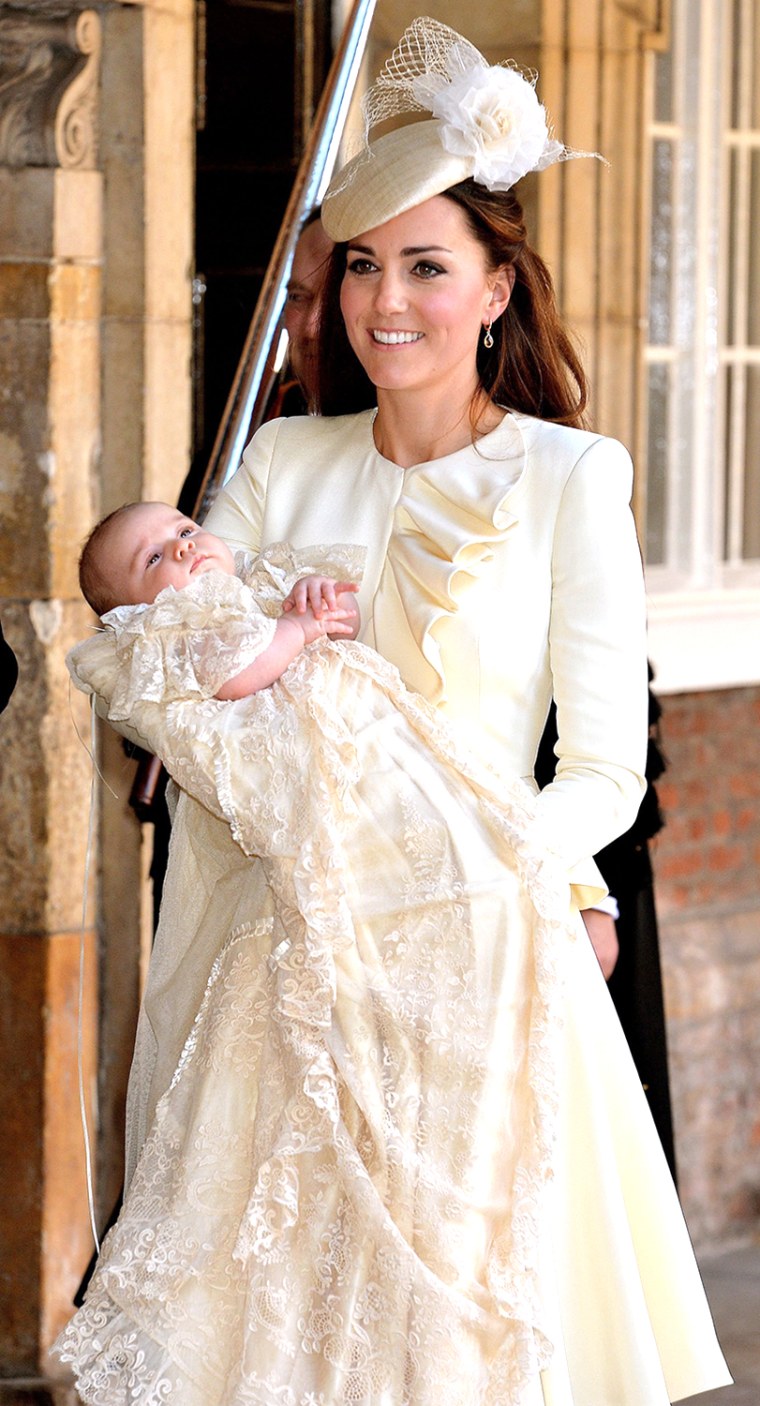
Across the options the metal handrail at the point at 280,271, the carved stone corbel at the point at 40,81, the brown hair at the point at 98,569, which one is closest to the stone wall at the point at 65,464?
the carved stone corbel at the point at 40,81

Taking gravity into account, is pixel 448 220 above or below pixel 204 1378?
above

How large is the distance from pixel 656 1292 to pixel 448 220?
126 cm

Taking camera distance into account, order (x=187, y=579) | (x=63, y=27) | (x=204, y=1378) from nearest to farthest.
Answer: (x=204, y=1378)
(x=187, y=579)
(x=63, y=27)

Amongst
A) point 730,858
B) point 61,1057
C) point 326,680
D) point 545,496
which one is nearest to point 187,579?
point 326,680

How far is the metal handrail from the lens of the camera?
329 centimetres

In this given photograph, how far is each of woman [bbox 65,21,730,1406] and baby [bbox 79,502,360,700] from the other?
115 millimetres

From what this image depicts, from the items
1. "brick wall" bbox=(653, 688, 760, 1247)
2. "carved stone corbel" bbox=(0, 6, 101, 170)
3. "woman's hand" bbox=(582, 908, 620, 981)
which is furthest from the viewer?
"brick wall" bbox=(653, 688, 760, 1247)

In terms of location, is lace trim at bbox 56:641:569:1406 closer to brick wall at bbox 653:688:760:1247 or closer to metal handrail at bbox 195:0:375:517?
metal handrail at bbox 195:0:375:517

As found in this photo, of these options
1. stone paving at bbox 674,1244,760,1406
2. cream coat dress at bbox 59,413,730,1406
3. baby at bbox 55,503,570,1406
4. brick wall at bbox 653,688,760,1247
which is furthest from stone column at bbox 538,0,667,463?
baby at bbox 55,503,570,1406

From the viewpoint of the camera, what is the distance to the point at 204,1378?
7.03ft

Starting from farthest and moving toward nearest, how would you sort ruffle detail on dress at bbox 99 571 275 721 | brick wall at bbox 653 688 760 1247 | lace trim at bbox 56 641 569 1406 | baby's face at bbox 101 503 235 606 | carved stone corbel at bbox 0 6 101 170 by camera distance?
1. brick wall at bbox 653 688 760 1247
2. carved stone corbel at bbox 0 6 101 170
3. baby's face at bbox 101 503 235 606
4. ruffle detail on dress at bbox 99 571 275 721
5. lace trim at bbox 56 641 569 1406

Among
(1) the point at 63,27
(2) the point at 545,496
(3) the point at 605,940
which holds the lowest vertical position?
(3) the point at 605,940

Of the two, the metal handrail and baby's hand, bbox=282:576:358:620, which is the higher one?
the metal handrail

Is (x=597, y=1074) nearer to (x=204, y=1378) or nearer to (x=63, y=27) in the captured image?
(x=204, y=1378)
